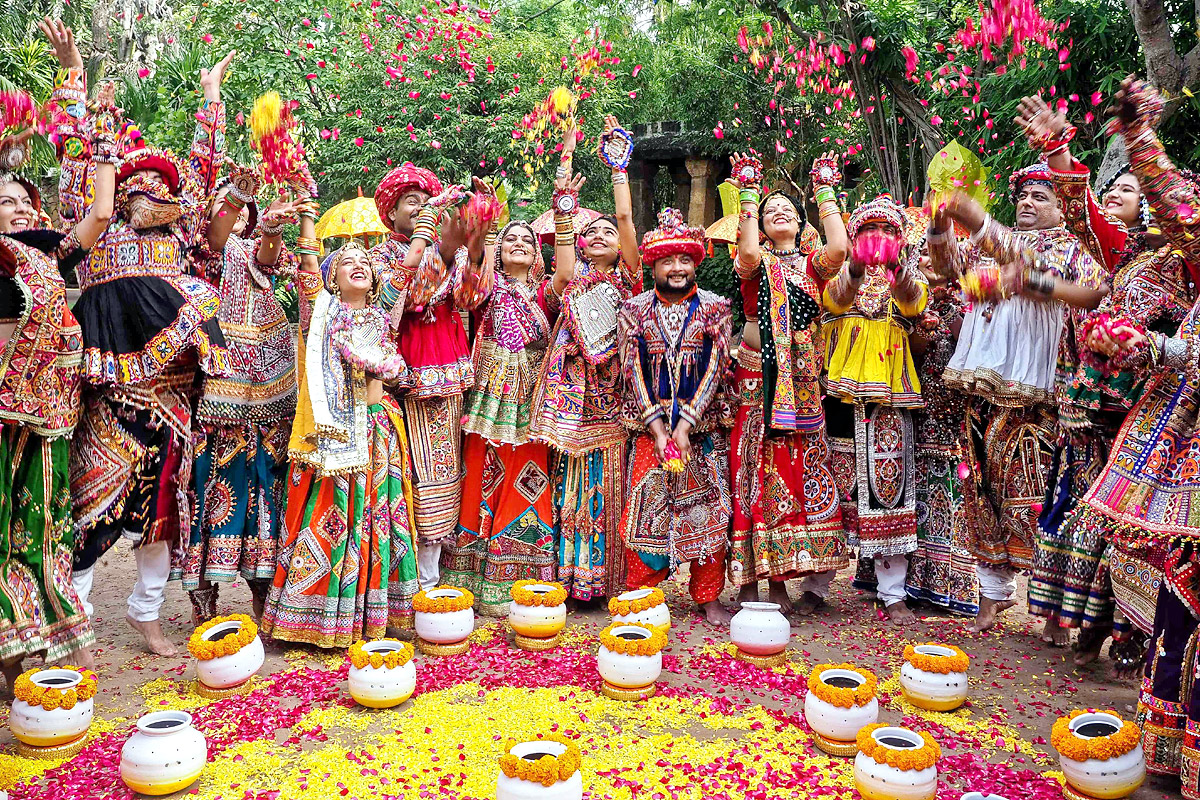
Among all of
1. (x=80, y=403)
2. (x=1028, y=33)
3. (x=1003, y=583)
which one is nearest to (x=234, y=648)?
(x=80, y=403)

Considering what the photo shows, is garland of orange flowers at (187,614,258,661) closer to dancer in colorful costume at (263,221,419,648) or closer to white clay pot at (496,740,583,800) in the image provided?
dancer in colorful costume at (263,221,419,648)

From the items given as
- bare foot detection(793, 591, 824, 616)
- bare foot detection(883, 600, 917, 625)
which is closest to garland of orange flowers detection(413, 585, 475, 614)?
bare foot detection(793, 591, 824, 616)

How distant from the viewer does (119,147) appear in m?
4.34

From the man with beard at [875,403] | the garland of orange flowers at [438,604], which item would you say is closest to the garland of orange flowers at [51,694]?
the garland of orange flowers at [438,604]

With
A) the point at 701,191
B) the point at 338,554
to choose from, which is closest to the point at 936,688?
the point at 338,554

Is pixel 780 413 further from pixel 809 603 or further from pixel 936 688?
pixel 936 688

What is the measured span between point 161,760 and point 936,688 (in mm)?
2999

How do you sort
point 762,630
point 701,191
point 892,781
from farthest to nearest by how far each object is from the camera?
point 701,191 → point 762,630 → point 892,781

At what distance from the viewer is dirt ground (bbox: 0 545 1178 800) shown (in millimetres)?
4121

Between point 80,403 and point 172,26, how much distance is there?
13782 millimetres

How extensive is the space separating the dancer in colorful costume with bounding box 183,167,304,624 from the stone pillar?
1056 cm

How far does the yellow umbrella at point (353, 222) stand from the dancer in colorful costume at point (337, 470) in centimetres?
274

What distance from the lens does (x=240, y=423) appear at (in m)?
4.79

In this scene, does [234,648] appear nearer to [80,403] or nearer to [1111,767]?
[80,403]
